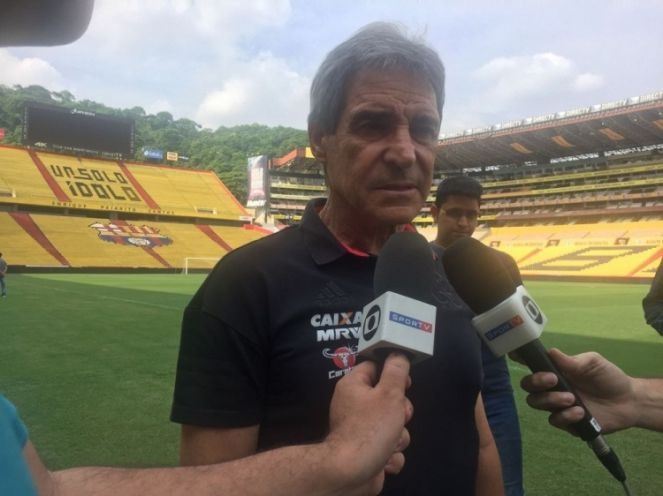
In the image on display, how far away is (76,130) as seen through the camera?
148 feet

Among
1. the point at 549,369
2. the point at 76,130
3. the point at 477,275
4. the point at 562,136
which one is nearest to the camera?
the point at 549,369

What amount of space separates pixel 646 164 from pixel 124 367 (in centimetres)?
5154

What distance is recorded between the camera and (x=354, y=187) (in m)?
1.72

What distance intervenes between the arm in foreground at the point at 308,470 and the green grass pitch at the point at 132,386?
817mm

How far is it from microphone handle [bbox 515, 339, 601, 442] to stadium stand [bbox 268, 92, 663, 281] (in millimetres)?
33858

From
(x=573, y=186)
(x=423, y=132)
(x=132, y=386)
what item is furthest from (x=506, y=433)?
(x=573, y=186)

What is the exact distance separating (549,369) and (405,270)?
0.43 meters

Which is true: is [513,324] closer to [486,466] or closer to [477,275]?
[477,275]

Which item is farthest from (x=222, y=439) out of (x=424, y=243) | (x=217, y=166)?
(x=217, y=166)

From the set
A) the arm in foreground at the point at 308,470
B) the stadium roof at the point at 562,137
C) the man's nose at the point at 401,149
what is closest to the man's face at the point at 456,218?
the man's nose at the point at 401,149

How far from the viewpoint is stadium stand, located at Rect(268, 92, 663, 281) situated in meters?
37.8

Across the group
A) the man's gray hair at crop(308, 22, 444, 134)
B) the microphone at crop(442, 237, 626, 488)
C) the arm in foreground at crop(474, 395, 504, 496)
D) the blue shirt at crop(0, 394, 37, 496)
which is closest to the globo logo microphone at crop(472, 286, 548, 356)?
the microphone at crop(442, 237, 626, 488)

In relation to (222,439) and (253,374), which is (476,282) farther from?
(222,439)

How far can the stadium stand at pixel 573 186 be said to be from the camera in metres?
37.8
